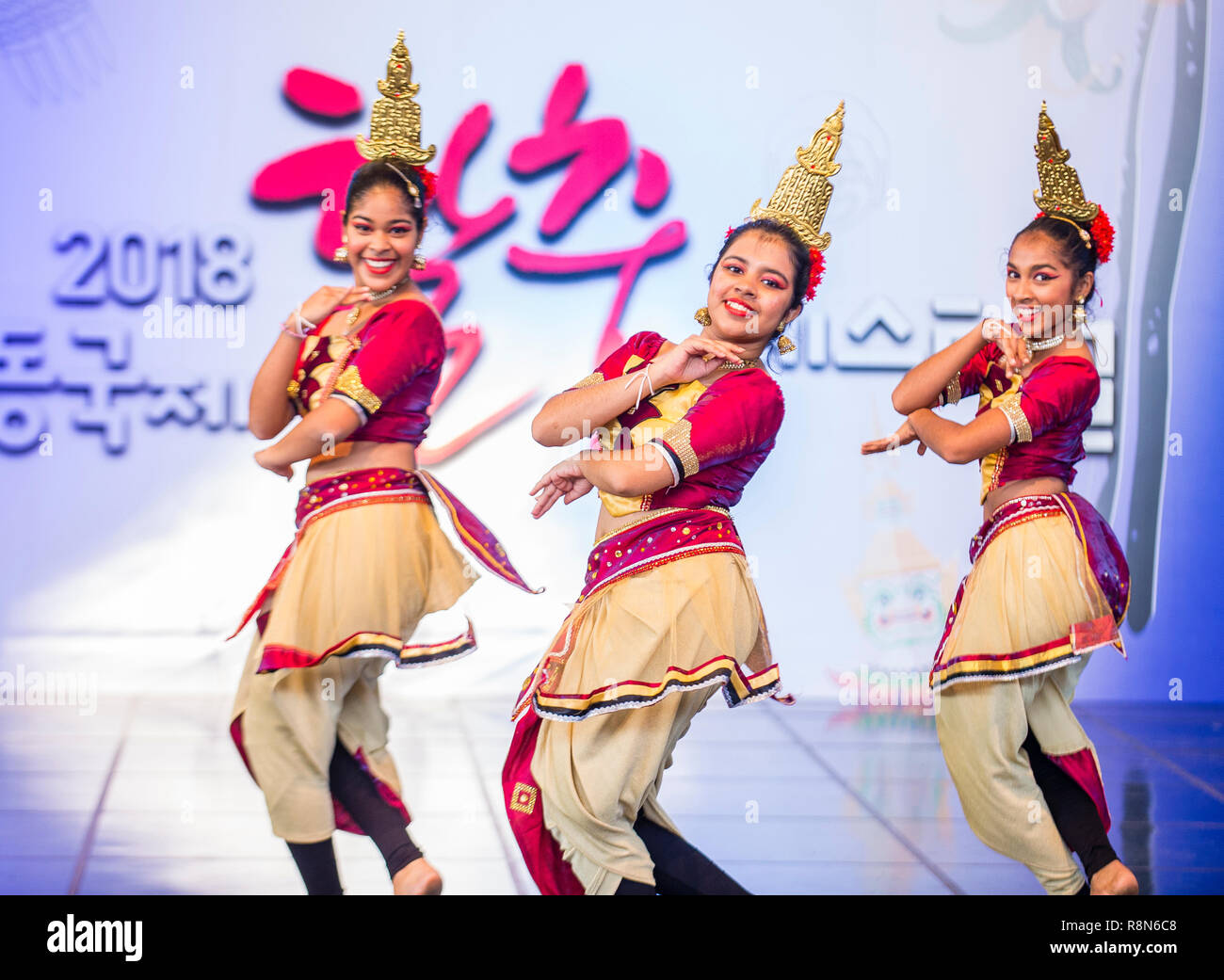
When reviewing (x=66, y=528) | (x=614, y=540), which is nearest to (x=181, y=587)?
(x=66, y=528)

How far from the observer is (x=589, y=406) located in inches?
100

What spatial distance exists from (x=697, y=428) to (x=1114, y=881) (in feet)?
4.23

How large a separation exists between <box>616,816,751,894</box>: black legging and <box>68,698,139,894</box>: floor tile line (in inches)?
49.1

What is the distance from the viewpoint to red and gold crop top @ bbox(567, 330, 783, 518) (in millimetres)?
2490

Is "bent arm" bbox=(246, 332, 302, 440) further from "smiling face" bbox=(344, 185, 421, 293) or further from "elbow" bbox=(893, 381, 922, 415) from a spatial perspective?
"elbow" bbox=(893, 381, 922, 415)

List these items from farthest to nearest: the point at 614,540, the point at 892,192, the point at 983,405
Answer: the point at 892,192, the point at 983,405, the point at 614,540

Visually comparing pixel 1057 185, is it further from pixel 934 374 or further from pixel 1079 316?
pixel 934 374

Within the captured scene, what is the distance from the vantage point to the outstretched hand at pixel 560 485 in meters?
2.64

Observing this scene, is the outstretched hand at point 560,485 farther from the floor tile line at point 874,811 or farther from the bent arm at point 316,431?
the floor tile line at point 874,811

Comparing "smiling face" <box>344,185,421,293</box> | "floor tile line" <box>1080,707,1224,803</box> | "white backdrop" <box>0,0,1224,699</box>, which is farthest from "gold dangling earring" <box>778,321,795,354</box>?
"floor tile line" <box>1080,707,1224,803</box>

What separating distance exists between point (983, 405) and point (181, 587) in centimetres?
274

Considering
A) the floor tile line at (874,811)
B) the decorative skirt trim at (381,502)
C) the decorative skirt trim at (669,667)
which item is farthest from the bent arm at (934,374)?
the floor tile line at (874,811)
